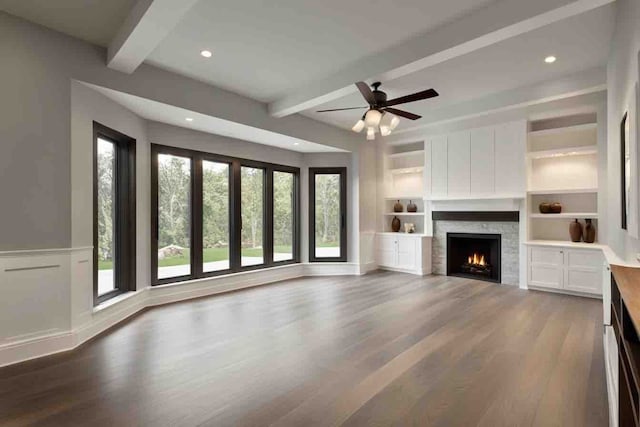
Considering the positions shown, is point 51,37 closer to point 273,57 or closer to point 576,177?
point 273,57

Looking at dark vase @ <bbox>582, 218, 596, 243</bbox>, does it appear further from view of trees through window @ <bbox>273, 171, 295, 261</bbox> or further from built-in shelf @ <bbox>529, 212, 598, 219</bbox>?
view of trees through window @ <bbox>273, 171, 295, 261</bbox>

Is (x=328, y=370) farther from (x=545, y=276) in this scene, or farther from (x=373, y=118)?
(x=545, y=276)

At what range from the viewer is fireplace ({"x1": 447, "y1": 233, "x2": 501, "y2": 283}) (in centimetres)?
648

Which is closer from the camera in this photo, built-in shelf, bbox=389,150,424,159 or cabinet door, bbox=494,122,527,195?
cabinet door, bbox=494,122,527,195

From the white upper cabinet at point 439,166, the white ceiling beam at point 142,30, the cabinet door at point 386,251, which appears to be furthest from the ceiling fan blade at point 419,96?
the cabinet door at point 386,251

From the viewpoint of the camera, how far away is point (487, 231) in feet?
21.0

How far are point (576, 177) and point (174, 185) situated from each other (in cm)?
648

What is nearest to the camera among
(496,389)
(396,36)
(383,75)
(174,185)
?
(496,389)

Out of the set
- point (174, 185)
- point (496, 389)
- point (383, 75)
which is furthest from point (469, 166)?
point (174, 185)

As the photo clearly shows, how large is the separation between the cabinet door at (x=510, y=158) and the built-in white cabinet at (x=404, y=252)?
1841 mm

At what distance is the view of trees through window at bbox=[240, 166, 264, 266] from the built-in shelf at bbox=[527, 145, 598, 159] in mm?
4822

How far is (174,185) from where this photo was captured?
532 centimetres

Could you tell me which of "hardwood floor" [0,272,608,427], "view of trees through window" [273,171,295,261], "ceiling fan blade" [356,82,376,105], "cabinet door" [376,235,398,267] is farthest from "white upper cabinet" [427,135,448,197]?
"ceiling fan blade" [356,82,376,105]

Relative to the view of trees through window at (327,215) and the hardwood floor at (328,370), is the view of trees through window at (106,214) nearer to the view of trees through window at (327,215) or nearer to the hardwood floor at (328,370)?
the hardwood floor at (328,370)
